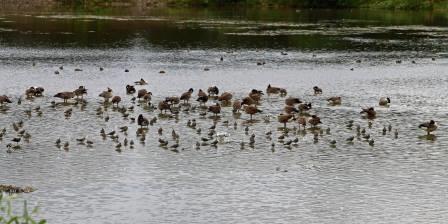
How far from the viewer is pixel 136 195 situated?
27.7 metres

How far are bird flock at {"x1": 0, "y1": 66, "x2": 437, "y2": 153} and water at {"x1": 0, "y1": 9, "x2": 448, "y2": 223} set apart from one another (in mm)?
345

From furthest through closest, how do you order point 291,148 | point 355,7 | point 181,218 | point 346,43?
point 355,7, point 346,43, point 291,148, point 181,218

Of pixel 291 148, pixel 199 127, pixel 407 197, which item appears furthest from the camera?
pixel 199 127

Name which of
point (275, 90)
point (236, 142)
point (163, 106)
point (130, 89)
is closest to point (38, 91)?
point (130, 89)

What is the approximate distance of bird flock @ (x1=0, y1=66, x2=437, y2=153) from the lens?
36.1 metres

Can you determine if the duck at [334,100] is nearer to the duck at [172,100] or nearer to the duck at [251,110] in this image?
the duck at [251,110]

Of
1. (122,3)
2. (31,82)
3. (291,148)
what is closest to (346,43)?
(31,82)

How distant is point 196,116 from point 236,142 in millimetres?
6613

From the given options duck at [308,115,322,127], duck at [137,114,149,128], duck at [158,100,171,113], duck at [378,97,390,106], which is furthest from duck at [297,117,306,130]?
duck at [378,97,390,106]

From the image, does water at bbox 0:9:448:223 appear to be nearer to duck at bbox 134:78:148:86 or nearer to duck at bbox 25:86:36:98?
duck at bbox 25:86:36:98

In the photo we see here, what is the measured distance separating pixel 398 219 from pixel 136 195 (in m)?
8.65

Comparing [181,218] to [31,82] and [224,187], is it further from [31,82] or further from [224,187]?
[31,82]

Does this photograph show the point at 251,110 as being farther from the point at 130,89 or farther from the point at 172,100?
the point at 130,89

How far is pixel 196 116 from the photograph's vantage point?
42.3 metres
